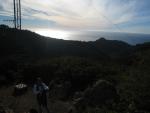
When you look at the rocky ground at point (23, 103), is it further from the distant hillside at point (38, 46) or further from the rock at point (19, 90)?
the distant hillside at point (38, 46)

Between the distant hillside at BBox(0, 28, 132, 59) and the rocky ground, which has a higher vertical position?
the distant hillside at BBox(0, 28, 132, 59)

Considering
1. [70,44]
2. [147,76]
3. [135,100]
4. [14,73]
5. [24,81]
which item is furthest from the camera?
[70,44]

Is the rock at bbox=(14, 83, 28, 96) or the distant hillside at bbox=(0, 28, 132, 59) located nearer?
the rock at bbox=(14, 83, 28, 96)

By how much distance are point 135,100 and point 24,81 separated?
11411 mm

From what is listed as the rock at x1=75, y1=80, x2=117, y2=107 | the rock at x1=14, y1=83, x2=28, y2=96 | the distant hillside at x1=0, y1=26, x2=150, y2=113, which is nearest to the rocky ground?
the distant hillside at x1=0, y1=26, x2=150, y2=113

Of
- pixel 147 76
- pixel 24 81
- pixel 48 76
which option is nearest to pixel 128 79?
pixel 147 76

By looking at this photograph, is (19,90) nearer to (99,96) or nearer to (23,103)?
(23,103)

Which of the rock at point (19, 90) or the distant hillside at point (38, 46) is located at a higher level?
the distant hillside at point (38, 46)

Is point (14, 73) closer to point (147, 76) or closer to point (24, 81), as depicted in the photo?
point (24, 81)

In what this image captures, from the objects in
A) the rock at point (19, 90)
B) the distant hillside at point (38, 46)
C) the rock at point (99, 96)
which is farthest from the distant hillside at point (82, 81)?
the rock at point (19, 90)

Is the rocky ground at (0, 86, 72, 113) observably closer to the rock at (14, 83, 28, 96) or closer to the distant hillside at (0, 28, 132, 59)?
the rock at (14, 83, 28, 96)

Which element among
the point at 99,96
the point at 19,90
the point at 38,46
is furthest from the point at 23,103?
the point at 38,46

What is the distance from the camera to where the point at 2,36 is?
39594 millimetres

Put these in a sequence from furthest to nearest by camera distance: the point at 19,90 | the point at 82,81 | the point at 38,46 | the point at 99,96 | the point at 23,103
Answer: the point at 38,46
the point at 82,81
the point at 19,90
the point at 23,103
the point at 99,96
